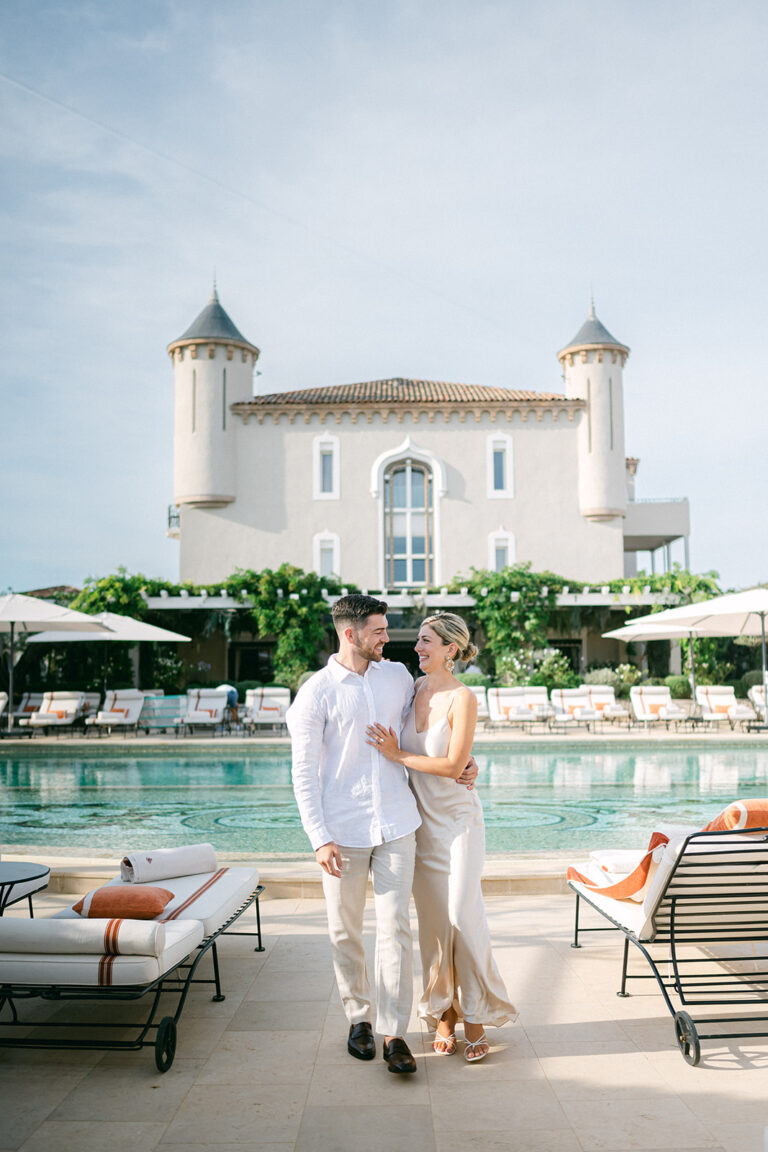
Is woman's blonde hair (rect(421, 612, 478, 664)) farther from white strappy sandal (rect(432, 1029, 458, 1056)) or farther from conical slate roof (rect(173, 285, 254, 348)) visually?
conical slate roof (rect(173, 285, 254, 348))

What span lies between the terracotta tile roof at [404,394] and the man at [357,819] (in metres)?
24.8

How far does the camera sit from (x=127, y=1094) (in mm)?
2559

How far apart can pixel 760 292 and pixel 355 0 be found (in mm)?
9656

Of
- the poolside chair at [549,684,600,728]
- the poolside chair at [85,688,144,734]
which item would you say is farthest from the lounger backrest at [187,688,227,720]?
the poolside chair at [549,684,600,728]

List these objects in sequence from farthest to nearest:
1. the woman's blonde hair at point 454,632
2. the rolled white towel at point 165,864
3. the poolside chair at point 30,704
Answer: the poolside chair at point 30,704
the rolled white towel at point 165,864
the woman's blonde hair at point 454,632

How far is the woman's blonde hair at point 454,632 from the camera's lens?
309 cm

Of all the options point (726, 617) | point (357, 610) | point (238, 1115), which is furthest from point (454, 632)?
point (726, 617)

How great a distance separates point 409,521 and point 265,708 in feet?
41.2

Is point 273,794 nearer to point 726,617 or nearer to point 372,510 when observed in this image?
point 726,617

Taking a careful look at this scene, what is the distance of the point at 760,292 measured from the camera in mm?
16750

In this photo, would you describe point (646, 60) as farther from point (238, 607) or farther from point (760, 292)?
point (238, 607)

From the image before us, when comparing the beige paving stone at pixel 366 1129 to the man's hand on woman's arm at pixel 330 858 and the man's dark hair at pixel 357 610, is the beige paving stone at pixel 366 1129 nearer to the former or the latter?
the man's hand on woman's arm at pixel 330 858

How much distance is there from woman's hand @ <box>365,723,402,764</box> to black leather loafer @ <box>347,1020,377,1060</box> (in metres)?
0.85

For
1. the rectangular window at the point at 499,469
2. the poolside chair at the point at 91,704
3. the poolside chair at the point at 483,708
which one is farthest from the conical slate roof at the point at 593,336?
the poolside chair at the point at 91,704
